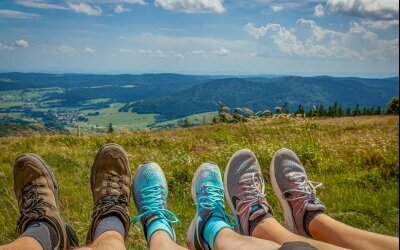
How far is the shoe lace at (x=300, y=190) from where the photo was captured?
3.85m

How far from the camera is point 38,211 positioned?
3.62m

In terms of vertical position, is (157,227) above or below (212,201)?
below

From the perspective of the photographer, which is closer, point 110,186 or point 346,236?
point 346,236

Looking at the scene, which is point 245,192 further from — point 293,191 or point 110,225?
point 110,225

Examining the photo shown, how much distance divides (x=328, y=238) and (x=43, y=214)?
90.6 inches

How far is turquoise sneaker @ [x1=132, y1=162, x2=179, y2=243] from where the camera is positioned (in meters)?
3.57

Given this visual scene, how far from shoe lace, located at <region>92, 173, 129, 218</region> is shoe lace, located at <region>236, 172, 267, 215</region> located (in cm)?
109

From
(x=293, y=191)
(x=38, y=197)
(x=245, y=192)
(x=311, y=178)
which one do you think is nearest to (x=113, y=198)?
(x=38, y=197)

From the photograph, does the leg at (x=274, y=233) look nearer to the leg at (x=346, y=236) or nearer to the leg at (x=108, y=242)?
the leg at (x=346, y=236)

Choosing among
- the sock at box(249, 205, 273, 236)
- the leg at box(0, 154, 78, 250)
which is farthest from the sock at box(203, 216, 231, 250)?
the leg at box(0, 154, 78, 250)

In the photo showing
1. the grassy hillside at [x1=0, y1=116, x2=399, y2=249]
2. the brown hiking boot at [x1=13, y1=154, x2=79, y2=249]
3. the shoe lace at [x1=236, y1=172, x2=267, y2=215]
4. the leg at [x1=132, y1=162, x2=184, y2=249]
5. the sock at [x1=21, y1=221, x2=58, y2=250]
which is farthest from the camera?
the grassy hillside at [x1=0, y1=116, x2=399, y2=249]

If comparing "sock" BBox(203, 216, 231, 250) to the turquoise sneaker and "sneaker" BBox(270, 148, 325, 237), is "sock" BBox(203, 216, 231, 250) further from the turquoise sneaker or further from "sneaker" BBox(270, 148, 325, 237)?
"sneaker" BBox(270, 148, 325, 237)

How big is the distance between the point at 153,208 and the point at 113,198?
1.47 feet

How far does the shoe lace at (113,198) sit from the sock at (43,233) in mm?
400
